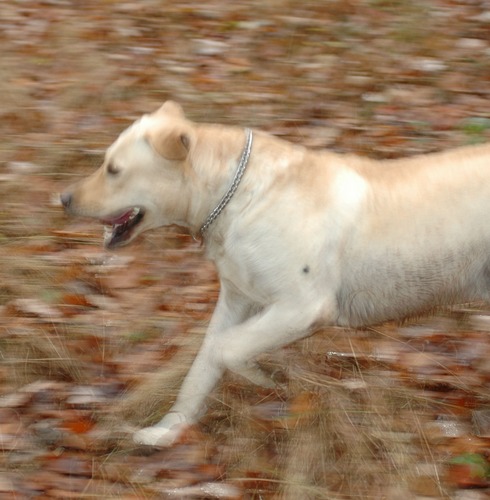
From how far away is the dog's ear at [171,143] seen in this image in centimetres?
396

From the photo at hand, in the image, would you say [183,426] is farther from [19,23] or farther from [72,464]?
[19,23]

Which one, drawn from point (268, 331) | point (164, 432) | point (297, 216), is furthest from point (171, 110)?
point (164, 432)

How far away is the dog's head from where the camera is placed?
402 cm

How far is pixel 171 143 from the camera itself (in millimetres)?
3955

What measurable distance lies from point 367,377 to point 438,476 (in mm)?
697

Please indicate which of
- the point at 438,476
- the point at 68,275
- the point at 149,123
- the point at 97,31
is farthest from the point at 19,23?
the point at 438,476

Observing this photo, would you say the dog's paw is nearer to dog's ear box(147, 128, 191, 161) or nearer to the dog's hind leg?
the dog's hind leg

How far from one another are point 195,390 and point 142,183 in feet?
3.44

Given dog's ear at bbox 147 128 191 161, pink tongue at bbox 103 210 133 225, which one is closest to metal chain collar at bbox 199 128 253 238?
dog's ear at bbox 147 128 191 161

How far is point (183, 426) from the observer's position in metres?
4.36

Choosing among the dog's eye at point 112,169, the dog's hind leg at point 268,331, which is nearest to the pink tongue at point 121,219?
the dog's eye at point 112,169

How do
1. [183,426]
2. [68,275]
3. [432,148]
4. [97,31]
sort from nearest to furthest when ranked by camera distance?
1. [183,426]
2. [68,275]
3. [432,148]
4. [97,31]

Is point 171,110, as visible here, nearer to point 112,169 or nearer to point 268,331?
point 112,169

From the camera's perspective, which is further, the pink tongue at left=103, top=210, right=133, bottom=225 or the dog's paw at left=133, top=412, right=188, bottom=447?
the dog's paw at left=133, top=412, right=188, bottom=447
